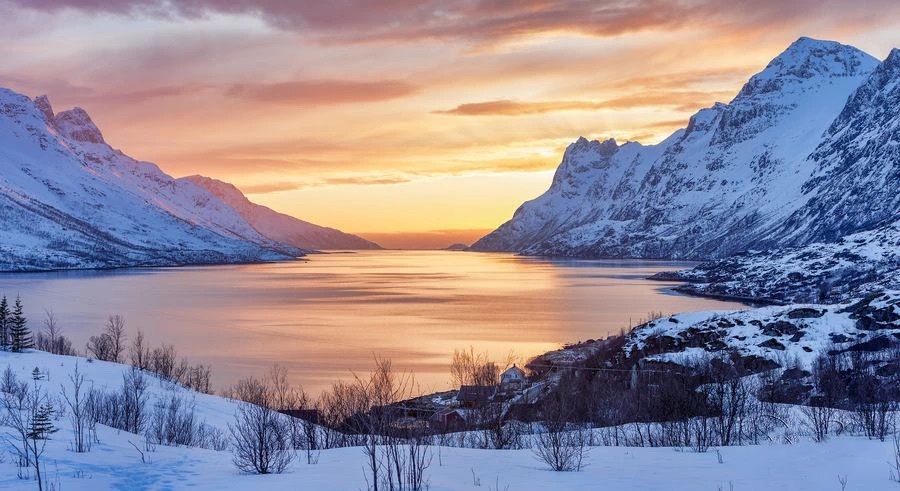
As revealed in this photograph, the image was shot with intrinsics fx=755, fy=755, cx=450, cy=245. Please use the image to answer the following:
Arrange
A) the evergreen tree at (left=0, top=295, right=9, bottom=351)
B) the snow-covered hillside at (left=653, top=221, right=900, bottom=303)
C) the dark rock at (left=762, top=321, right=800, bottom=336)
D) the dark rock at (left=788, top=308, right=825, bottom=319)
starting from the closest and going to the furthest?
the evergreen tree at (left=0, top=295, right=9, bottom=351)
the dark rock at (left=762, top=321, right=800, bottom=336)
the dark rock at (left=788, top=308, right=825, bottom=319)
the snow-covered hillside at (left=653, top=221, right=900, bottom=303)

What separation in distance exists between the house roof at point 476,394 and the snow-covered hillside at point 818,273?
84.9 m

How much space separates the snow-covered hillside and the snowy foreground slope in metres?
109

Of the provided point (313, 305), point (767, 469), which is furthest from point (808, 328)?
point (313, 305)

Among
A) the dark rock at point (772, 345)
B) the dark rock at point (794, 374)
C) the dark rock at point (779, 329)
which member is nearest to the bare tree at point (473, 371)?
the dark rock at point (772, 345)

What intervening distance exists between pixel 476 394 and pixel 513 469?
33895 mm

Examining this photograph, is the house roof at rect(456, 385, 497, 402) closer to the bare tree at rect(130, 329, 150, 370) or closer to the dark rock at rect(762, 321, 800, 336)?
the dark rock at rect(762, 321, 800, 336)

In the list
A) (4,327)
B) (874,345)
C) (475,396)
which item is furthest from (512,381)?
(4,327)

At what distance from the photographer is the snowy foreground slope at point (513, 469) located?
15578mm

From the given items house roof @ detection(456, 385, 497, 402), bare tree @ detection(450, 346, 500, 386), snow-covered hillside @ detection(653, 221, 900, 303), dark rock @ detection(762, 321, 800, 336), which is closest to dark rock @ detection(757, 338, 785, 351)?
dark rock @ detection(762, 321, 800, 336)

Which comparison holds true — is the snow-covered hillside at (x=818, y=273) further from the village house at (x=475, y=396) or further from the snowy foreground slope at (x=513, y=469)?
the snowy foreground slope at (x=513, y=469)

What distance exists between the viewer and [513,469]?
18.0 m

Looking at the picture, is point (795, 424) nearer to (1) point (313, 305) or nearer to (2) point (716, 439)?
(2) point (716, 439)

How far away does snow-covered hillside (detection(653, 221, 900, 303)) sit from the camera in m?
135

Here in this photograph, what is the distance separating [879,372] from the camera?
4366 centimetres
